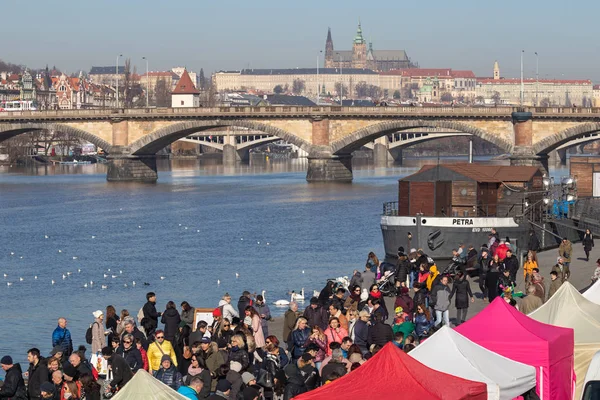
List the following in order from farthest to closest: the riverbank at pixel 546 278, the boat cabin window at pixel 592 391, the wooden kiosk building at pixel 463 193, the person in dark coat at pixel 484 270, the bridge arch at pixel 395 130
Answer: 1. the bridge arch at pixel 395 130
2. the wooden kiosk building at pixel 463 193
3. the person in dark coat at pixel 484 270
4. the riverbank at pixel 546 278
5. the boat cabin window at pixel 592 391

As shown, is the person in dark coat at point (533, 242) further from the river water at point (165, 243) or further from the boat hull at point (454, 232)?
the river water at point (165, 243)

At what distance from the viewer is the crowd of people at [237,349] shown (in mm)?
17156

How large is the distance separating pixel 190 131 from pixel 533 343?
87.5 meters

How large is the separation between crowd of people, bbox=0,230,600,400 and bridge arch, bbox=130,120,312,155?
73550 millimetres

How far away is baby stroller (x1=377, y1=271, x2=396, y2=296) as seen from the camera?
32.9 meters

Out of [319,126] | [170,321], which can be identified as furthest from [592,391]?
[319,126]

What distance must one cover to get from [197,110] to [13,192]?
17535mm

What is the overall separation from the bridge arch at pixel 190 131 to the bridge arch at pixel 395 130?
112 inches

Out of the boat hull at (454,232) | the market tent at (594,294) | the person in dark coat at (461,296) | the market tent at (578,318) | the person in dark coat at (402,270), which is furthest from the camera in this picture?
the boat hull at (454,232)

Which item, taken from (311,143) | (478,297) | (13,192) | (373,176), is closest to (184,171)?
(373,176)

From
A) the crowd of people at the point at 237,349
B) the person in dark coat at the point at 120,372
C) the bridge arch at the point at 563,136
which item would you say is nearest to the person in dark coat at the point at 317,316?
the crowd of people at the point at 237,349

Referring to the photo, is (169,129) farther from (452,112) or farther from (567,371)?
(567,371)

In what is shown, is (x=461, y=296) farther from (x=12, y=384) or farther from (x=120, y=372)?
(x=12, y=384)

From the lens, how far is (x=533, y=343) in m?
17.2
